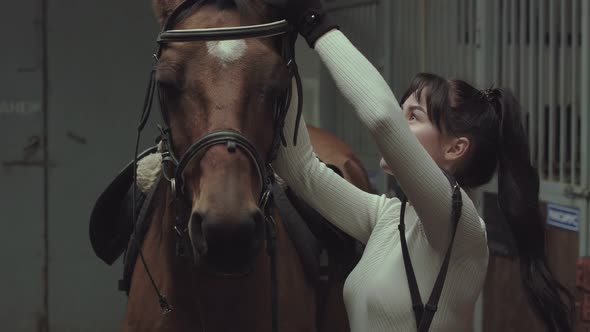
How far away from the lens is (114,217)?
2871 mm

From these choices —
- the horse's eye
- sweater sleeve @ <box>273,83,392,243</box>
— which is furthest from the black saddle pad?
the horse's eye

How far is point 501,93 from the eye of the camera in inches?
85.0

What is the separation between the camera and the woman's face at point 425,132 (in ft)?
6.94

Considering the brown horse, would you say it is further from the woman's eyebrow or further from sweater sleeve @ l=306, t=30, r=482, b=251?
the woman's eyebrow

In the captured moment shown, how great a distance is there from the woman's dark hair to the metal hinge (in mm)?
904

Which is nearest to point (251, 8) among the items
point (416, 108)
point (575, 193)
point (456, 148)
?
point (416, 108)

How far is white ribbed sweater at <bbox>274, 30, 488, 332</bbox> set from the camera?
1780 millimetres

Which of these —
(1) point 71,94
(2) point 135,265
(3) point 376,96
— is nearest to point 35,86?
(1) point 71,94

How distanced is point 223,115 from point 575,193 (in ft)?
5.98

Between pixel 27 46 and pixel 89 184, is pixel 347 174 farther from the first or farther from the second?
pixel 27 46

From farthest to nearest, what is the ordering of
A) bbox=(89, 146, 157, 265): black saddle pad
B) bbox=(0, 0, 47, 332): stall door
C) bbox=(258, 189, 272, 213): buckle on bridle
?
1. bbox=(0, 0, 47, 332): stall door
2. bbox=(89, 146, 157, 265): black saddle pad
3. bbox=(258, 189, 272, 213): buckle on bridle

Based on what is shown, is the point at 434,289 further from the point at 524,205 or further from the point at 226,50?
the point at 226,50

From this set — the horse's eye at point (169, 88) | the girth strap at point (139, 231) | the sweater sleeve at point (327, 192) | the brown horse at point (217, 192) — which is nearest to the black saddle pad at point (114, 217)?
the girth strap at point (139, 231)

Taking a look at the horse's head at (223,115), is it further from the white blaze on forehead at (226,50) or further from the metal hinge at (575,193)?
the metal hinge at (575,193)
